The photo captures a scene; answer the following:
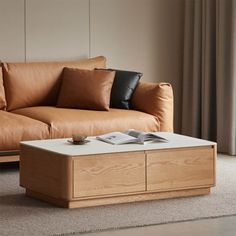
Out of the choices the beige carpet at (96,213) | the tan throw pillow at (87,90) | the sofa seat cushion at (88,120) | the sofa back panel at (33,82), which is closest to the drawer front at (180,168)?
the beige carpet at (96,213)

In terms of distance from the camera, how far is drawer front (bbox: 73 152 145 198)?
177 inches

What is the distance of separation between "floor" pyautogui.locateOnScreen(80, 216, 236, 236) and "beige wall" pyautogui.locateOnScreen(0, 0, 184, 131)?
9.91ft

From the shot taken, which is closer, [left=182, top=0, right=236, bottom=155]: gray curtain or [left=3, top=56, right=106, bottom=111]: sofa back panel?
[left=3, top=56, right=106, bottom=111]: sofa back panel

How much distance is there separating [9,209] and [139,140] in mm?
954

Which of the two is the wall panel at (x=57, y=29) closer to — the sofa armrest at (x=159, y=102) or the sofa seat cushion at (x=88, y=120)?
the sofa seat cushion at (x=88, y=120)

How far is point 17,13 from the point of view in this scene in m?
6.65

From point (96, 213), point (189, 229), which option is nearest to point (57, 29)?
point (96, 213)

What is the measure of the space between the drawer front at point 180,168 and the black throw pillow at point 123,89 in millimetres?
1527

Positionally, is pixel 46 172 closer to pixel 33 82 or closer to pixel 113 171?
pixel 113 171

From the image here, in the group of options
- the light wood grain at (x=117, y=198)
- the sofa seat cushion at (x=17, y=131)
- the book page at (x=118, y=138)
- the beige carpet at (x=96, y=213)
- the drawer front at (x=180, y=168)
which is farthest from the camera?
the sofa seat cushion at (x=17, y=131)

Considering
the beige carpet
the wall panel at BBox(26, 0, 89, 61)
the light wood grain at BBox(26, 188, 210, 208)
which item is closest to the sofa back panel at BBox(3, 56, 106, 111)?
the wall panel at BBox(26, 0, 89, 61)

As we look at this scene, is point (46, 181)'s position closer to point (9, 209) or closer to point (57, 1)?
point (9, 209)

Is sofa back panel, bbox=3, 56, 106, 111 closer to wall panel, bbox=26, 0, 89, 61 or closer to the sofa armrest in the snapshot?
wall panel, bbox=26, 0, 89, 61

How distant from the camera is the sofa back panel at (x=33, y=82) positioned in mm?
6266
